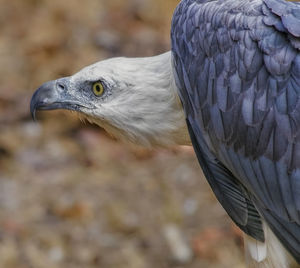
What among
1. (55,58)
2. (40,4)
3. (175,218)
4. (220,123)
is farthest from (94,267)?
(40,4)

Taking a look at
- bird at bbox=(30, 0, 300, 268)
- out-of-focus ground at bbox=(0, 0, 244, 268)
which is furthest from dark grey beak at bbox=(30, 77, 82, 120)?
out-of-focus ground at bbox=(0, 0, 244, 268)

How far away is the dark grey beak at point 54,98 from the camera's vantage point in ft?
15.4

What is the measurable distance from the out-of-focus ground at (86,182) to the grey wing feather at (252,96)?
1.89 meters

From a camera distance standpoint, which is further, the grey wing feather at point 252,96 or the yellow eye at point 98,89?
the yellow eye at point 98,89

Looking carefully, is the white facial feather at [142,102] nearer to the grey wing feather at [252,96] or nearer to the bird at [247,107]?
the bird at [247,107]

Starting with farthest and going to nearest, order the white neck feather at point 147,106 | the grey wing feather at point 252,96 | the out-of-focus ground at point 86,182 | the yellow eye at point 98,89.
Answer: the out-of-focus ground at point 86,182 < the yellow eye at point 98,89 < the white neck feather at point 147,106 < the grey wing feather at point 252,96

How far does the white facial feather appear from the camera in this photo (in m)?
4.52

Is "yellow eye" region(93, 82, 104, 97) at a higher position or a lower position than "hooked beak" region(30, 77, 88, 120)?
higher

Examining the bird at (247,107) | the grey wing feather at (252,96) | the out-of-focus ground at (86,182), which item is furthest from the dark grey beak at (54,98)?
the out-of-focus ground at (86,182)

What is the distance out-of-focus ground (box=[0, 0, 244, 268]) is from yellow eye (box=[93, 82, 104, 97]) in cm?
146

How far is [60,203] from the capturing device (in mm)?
7094

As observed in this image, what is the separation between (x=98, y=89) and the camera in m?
4.64

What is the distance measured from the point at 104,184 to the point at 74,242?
2.89ft

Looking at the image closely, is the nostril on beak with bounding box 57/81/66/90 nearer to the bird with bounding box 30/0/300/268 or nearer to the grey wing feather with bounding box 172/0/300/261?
the bird with bounding box 30/0/300/268
